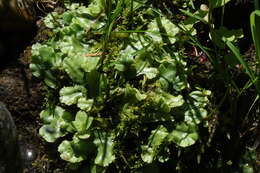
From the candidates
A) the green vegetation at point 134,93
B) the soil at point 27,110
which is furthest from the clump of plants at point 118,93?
the soil at point 27,110

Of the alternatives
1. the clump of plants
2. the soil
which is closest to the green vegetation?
the clump of plants

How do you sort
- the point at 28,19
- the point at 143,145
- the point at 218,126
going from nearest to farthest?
1. the point at 143,145
2. the point at 218,126
3. the point at 28,19

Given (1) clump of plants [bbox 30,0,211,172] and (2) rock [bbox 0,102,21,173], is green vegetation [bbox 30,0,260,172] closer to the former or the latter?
(1) clump of plants [bbox 30,0,211,172]

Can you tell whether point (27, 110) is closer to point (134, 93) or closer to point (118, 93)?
point (118, 93)

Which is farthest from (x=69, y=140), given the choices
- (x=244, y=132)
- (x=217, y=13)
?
(x=217, y=13)

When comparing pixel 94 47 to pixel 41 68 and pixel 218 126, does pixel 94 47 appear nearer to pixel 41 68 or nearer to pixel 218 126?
pixel 41 68

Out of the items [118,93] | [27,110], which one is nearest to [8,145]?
[27,110]
